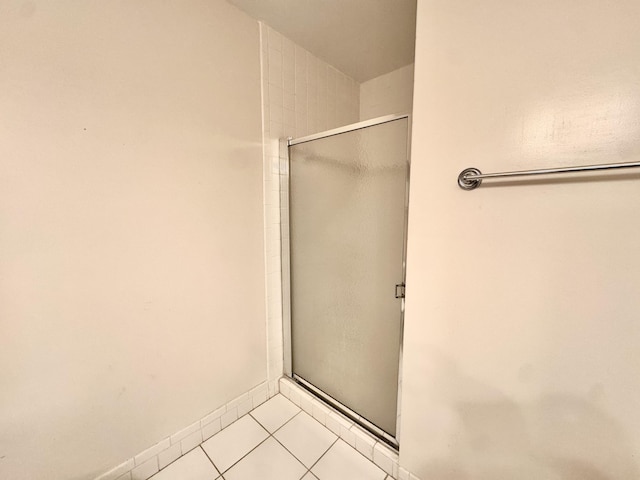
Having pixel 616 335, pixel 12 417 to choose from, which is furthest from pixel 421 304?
pixel 12 417

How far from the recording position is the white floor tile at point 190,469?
1048mm

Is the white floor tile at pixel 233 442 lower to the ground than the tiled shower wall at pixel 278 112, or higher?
lower

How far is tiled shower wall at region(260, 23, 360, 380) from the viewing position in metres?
1.34

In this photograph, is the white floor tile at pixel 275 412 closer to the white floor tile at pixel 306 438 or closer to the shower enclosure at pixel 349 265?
the white floor tile at pixel 306 438

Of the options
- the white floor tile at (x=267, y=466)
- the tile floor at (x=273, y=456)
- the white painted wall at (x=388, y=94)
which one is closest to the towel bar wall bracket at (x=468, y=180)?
the white painted wall at (x=388, y=94)

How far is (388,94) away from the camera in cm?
180

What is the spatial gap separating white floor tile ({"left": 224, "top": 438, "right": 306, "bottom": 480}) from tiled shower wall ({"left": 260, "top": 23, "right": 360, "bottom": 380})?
0.38 meters

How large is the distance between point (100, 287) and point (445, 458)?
4.59 ft

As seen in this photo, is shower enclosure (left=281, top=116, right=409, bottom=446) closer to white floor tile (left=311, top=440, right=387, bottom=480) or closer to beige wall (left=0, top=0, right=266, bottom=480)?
white floor tile (left=311, top=440, right=387, bottom=480)

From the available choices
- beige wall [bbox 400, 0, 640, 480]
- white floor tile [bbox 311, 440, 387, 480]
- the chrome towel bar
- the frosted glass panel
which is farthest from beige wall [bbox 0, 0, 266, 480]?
the chrome towel bar

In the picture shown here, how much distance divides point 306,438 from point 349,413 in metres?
0.24

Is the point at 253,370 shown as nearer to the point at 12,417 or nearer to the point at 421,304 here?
the point at 12,417

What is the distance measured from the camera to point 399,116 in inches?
39.4

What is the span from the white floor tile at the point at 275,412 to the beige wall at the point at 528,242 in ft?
2.60
